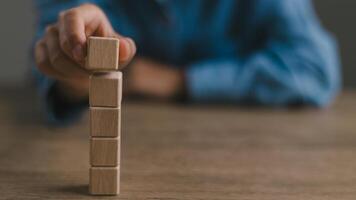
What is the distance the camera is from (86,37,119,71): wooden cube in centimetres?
52

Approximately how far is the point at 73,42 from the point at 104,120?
9 centimetres

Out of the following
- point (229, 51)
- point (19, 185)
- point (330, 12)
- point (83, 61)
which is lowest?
point (19, 185)

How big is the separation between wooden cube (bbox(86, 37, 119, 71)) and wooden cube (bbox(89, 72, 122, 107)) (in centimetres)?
1

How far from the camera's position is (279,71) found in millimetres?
1287

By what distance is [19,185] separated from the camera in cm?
60

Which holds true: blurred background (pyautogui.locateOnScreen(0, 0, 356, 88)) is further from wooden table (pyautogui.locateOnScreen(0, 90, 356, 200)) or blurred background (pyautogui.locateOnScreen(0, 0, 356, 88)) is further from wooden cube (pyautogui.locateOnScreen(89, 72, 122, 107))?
wooden cube (pyautogui.locateOnScreen(89, 72, 122, 107))

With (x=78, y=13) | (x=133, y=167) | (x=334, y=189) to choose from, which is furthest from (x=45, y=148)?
A: (x=334, y=189)

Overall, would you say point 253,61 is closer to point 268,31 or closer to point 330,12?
point 268,31

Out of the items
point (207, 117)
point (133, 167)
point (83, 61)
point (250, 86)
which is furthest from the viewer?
point (250, 86)

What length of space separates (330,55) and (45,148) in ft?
2.68

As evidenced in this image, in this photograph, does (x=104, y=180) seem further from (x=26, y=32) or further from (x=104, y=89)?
(x=26, y=32)

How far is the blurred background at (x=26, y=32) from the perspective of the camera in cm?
209

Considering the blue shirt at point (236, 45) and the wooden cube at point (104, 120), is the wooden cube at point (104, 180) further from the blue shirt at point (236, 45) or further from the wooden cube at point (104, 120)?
the blue shirt at point (236, 45)

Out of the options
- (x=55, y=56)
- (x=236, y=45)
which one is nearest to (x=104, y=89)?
(x=55, y=56)
